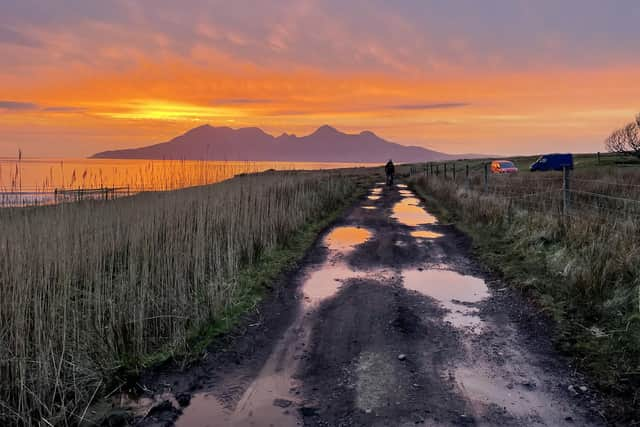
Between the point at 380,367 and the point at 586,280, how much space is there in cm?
362

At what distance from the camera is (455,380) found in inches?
164

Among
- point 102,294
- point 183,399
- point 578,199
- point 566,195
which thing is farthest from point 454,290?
point 578,199

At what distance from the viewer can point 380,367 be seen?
4.43 m

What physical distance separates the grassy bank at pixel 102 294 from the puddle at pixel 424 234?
14.4 feet

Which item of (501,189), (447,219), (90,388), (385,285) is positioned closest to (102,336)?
(90,388)

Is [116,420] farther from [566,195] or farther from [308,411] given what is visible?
[566,195]

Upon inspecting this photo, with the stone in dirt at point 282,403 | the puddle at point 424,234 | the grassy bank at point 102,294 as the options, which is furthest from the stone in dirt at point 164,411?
the puddle at point 424,234

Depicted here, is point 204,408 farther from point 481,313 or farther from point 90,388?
point 481,313

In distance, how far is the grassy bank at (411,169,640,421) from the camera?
170 inches

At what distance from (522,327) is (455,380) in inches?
74.0

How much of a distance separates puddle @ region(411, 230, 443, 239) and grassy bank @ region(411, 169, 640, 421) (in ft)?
3.68

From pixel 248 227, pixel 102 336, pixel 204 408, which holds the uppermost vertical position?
pixel 248 227

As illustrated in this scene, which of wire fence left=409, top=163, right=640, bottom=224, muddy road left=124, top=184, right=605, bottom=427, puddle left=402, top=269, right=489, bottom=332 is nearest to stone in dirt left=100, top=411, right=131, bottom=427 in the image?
muddy road left=124, top=184, right=605, bottom=427

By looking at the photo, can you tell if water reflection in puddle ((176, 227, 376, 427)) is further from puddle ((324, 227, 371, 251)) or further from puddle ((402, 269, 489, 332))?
puddle ((324, 227, 371, 251))
